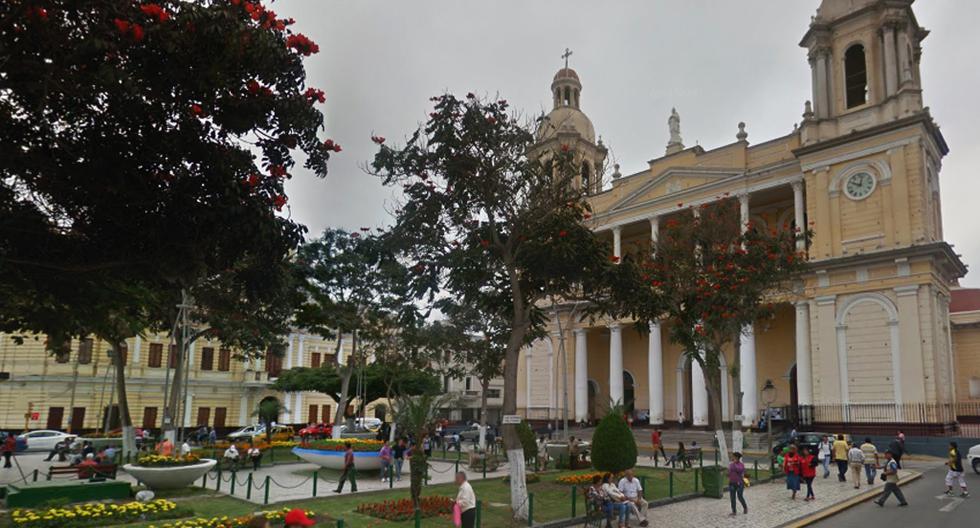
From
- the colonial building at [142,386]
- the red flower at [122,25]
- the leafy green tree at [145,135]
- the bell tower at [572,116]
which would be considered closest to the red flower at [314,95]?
the leafy green tree at [145,135]

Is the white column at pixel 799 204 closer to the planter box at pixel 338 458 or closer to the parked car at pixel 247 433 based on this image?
the planter box at pixel 338 458

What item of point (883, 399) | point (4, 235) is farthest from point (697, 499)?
point (883, 399)

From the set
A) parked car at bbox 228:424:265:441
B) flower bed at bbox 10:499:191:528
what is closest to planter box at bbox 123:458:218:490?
flower bed at bbox 10:499:191:528

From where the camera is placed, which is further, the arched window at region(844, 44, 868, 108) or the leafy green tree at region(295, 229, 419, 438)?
the arched window at region(844, 44, 868, 108)

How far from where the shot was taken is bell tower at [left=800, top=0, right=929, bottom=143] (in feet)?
106

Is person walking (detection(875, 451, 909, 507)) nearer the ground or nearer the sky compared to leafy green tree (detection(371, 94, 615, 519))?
nearer the ground

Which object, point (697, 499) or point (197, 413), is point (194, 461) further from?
point (197, 413)

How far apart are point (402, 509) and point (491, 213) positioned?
6.06 meters

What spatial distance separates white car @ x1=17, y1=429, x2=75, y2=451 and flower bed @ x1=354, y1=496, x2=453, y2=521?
26.8 m

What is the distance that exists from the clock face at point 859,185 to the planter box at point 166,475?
1158 inches

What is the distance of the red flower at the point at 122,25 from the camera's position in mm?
6469

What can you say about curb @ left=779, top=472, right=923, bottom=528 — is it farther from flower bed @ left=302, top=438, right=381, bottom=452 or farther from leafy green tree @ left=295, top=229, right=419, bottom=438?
leafy green tree @ left=295, top=229, right=419, bottom=438

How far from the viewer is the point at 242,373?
49.2 meters

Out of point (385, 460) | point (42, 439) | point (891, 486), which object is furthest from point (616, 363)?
point (42, 439)
